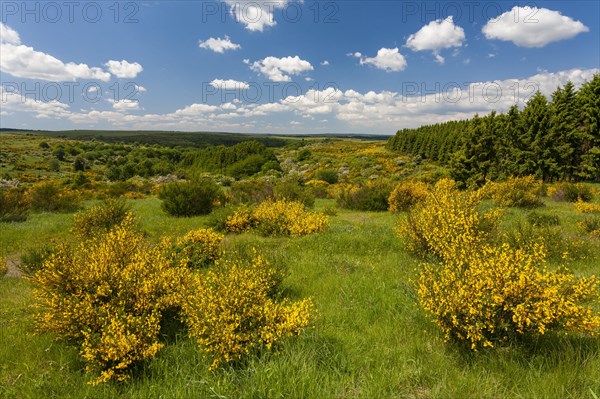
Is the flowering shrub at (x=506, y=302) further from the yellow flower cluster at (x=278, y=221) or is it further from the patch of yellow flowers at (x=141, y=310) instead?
the yellow flower cluster at (x=278, y=221)

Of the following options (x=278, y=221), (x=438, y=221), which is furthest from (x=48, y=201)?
(x=438, y=221)

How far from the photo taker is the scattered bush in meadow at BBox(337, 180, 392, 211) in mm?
18719

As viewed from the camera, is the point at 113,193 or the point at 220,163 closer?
the point at 113,193

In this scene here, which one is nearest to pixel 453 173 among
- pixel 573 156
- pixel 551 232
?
pixel 573 156

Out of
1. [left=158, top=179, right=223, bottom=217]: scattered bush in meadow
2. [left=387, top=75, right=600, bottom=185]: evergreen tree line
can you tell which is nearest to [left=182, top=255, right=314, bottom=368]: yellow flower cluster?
[left=158, top=179, right=223, bottom=217]: scattered bush in meadow

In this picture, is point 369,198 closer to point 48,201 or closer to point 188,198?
point 188,198

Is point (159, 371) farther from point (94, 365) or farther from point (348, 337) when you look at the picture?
point (348, 337)

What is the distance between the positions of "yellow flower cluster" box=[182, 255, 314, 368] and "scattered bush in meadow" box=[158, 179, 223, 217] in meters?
12.3

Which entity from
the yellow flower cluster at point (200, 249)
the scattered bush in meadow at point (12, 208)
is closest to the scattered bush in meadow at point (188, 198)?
the scattered bush in meadow at point (12, 208)

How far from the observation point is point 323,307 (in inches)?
209

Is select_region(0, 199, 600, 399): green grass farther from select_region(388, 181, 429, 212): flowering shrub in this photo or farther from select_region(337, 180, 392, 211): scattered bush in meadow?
select_region(337, 180, 392, 211): scattered bush in meadow

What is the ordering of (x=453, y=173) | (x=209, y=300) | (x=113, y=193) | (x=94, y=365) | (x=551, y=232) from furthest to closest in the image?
1. (x=453, y=173)
2. (x=113, y=193)
3. (x=551, y=232)
4. (x=209, y=300)
5. (x=94, y=365)

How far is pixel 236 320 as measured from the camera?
382cm

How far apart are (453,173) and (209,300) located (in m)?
37.0
